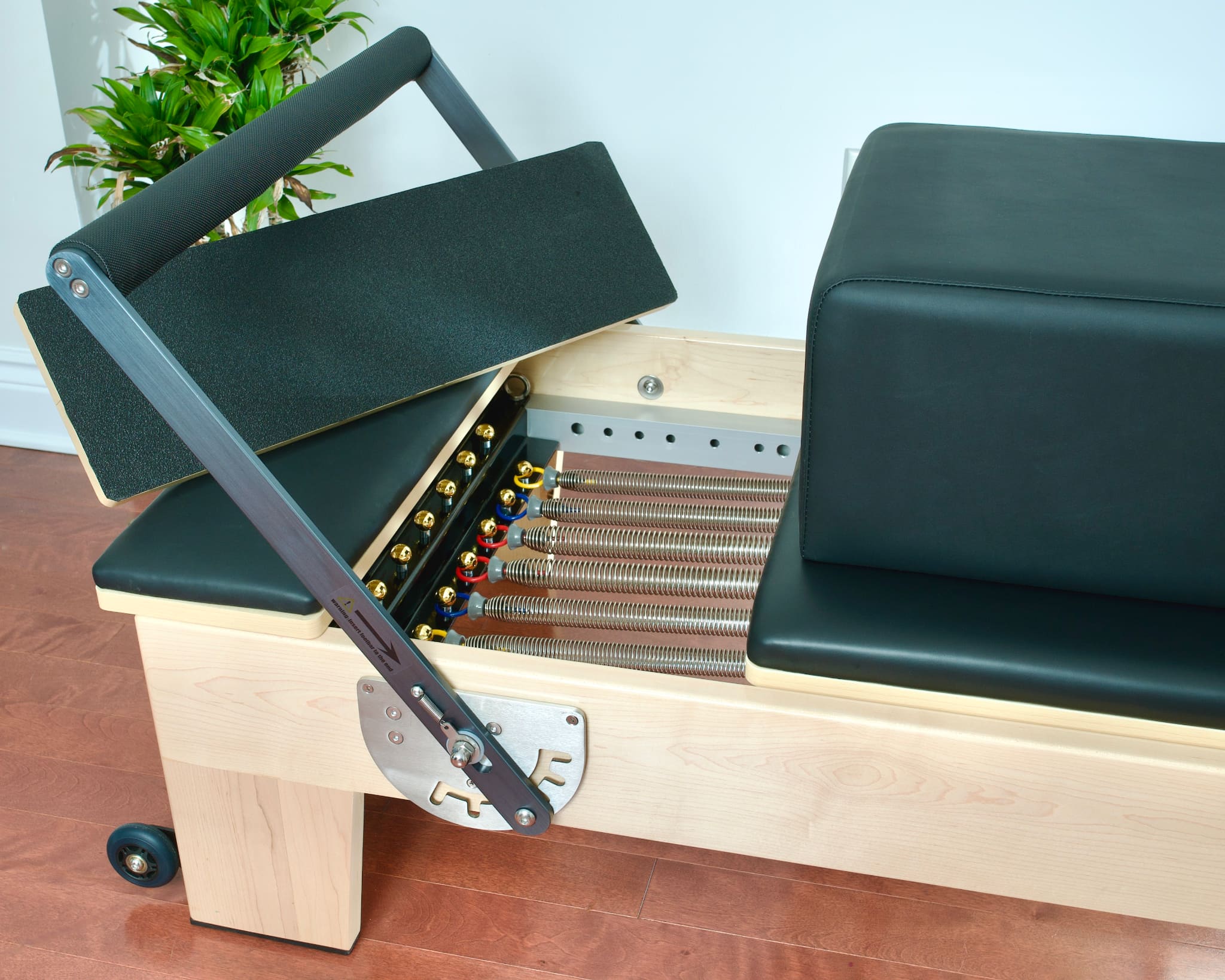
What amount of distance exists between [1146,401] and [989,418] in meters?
0.11

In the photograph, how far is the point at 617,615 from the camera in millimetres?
1357

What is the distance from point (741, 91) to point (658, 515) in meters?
1.34

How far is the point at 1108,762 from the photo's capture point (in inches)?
35.4

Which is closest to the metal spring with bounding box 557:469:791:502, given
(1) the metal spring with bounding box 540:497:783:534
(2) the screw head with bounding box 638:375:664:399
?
(1) the metal spring with bounding box 540:497:783:534

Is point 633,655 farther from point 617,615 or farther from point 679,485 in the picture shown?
point 679,485

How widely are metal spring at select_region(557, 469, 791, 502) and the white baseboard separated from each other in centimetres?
149

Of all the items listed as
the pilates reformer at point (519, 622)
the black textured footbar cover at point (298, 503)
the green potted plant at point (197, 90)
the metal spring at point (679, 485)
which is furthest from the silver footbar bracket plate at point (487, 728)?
the green potted plant at point (197, 90)

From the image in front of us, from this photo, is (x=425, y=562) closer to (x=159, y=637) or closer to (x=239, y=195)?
(x=159, y=637)

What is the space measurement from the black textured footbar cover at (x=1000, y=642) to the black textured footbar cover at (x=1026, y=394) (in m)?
0.02

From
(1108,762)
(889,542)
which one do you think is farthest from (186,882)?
(1108,762)

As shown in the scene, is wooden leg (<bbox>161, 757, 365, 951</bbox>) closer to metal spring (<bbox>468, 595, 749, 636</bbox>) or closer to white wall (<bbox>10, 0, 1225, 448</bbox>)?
metal spring (<bbox>468, 595, 749, 636</bbox>)

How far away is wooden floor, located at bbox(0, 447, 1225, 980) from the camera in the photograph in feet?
4.20

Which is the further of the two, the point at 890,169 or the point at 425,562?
the point at 425,562

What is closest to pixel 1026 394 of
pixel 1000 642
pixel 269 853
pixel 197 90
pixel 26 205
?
pixel 1000 642
